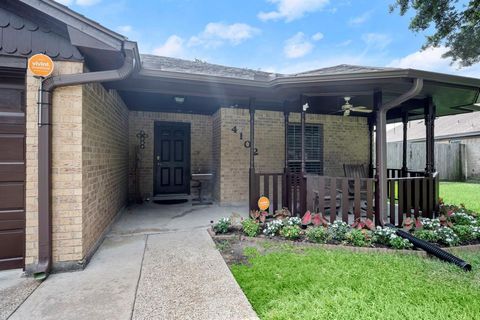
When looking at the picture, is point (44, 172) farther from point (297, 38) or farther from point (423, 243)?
point (297, 38)

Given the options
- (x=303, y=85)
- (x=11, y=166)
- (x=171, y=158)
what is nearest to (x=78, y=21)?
(x=11, y=166)

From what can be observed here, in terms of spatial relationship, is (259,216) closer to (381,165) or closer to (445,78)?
(381,165)

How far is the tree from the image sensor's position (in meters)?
6.28

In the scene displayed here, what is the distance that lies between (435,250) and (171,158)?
604 centimetres

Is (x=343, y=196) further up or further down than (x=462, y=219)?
further up

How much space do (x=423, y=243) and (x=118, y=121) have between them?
18.3ft

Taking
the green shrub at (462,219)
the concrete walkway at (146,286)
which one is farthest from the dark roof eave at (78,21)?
the green shrub at (462,219)

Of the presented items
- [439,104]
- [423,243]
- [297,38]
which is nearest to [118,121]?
[423,243]

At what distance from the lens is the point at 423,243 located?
11.1ft

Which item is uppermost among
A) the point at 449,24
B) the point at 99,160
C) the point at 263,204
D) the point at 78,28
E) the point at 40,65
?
the point at 449,24

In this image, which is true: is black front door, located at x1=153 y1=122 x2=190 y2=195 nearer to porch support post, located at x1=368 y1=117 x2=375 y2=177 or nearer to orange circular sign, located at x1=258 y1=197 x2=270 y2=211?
orange circular sign, located at x1=258 y1=197 x2=270 y2=211

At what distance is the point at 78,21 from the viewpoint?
2.65 meters

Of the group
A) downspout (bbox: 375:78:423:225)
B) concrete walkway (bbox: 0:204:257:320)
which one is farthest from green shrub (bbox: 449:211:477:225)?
concrete walkway (bbox: 0:204:257:320)

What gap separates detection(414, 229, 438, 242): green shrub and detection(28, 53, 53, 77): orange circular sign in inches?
205
